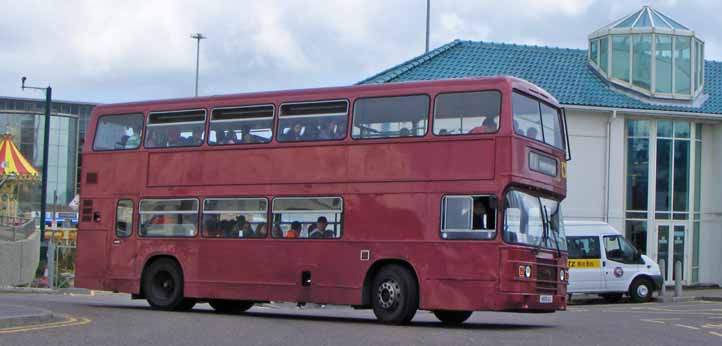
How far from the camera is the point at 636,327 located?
19438 mm

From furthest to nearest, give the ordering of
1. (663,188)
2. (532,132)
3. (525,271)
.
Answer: (663,188), (532,132), (525,271)

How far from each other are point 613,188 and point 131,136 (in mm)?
24113

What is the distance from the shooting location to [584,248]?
34.7 metres

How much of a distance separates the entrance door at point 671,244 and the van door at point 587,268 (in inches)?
363

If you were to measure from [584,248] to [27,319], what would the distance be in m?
21.6

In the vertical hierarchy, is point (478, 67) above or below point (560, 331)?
above

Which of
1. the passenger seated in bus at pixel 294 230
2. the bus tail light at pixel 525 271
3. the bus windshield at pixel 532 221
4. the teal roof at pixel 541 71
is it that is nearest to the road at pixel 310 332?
the bus tail light at pixel 525 271

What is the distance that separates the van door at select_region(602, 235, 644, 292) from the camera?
3450cm

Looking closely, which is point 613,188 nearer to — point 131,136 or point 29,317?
point 131,136

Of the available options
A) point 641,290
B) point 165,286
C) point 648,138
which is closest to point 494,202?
point 165,286

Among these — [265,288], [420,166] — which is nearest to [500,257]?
[420,166]

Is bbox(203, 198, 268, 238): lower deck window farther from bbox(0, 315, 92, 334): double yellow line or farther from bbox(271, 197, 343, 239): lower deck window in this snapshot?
bbox(0, 315, 92, 334): double yellow line

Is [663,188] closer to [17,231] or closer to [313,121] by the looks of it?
[17,231]

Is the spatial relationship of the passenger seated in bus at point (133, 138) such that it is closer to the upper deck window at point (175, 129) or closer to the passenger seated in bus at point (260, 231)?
the upper deck window at point (175, 129)
